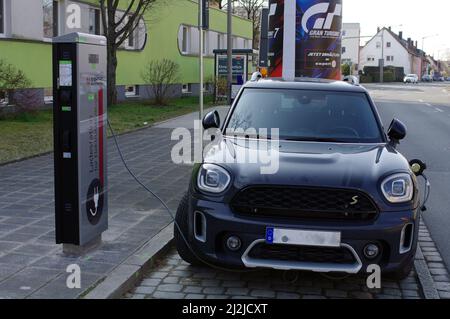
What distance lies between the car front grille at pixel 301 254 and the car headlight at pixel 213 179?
0.54 metres

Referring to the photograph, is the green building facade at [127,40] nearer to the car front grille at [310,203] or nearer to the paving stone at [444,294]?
the car front grille at [310,203]

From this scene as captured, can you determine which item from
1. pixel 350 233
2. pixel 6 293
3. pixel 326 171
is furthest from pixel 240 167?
pixel 6 293

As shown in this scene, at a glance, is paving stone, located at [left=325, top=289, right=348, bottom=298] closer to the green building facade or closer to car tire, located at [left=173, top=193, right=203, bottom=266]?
car tire, located at [left=173, top=193, right=203, bottom=266]

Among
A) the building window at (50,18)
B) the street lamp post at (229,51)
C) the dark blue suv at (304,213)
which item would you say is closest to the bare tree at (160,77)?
the street lamp post at (229,51)

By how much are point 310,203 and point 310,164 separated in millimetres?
365

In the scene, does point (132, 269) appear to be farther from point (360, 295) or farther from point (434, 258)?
point (434, 258)

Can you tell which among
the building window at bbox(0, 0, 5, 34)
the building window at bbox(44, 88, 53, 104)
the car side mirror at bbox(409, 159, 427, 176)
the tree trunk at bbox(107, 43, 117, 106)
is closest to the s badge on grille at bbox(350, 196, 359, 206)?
the car side mirror at bbox(409, 159, 427, 176)

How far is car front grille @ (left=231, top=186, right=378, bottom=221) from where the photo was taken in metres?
4.37

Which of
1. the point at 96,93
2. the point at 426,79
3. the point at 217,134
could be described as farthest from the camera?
the point at 426,79

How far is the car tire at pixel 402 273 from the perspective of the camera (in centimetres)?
455

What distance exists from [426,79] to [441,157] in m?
100
